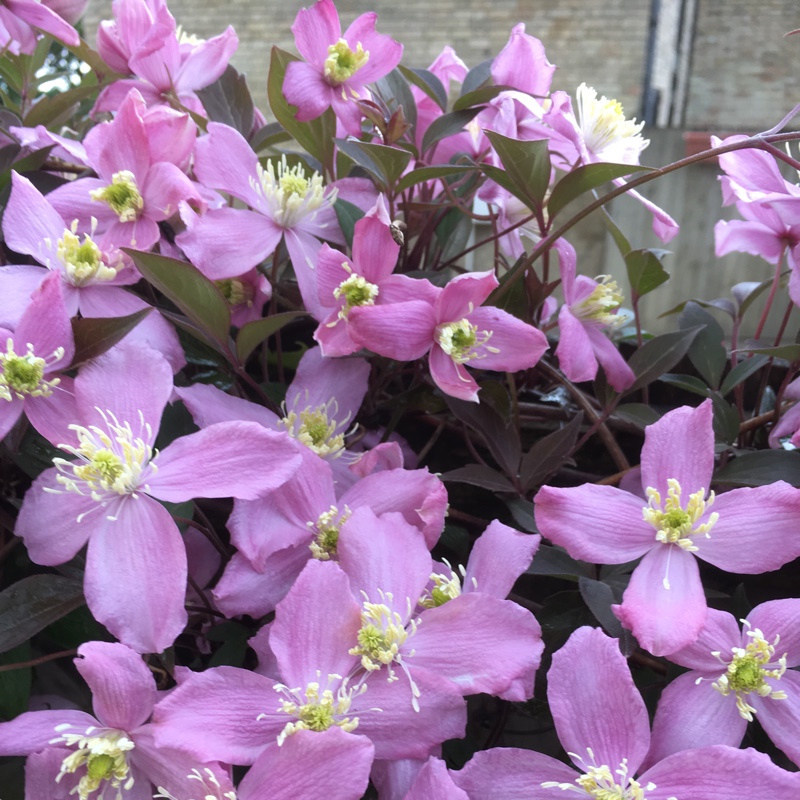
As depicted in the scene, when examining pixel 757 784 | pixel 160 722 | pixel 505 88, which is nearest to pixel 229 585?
pixel 160 722

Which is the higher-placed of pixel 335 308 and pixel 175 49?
pixel 175 49

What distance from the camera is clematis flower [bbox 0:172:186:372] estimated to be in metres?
0.36

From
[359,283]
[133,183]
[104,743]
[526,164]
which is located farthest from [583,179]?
[104,743]

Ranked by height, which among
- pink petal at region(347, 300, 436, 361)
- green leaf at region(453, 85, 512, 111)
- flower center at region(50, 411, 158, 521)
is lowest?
flower center at region(50, 411, 158, 521)

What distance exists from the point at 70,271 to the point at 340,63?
0.63 feet

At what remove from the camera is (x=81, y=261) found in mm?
358

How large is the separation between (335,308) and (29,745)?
0.23 meters

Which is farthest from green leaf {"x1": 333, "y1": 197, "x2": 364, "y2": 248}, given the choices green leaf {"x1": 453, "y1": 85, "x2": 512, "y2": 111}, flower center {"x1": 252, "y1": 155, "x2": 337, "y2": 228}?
green leaf {"x1": 453, "y1": 85, "x2": 512, "y2": 111}

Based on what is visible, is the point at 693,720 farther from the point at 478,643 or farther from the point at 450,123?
the point at 450,123

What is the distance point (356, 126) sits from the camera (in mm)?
433

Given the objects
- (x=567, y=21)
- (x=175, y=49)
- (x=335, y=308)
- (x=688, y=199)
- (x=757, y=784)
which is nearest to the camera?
(x=757, y=784)

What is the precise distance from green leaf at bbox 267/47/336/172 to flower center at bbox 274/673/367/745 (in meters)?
0.32

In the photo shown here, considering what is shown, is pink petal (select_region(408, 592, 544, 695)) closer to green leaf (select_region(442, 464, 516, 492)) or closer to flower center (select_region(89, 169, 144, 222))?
green leaf (select_region(442, 464, 516, 492))

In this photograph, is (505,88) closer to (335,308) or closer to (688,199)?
(335,308)
